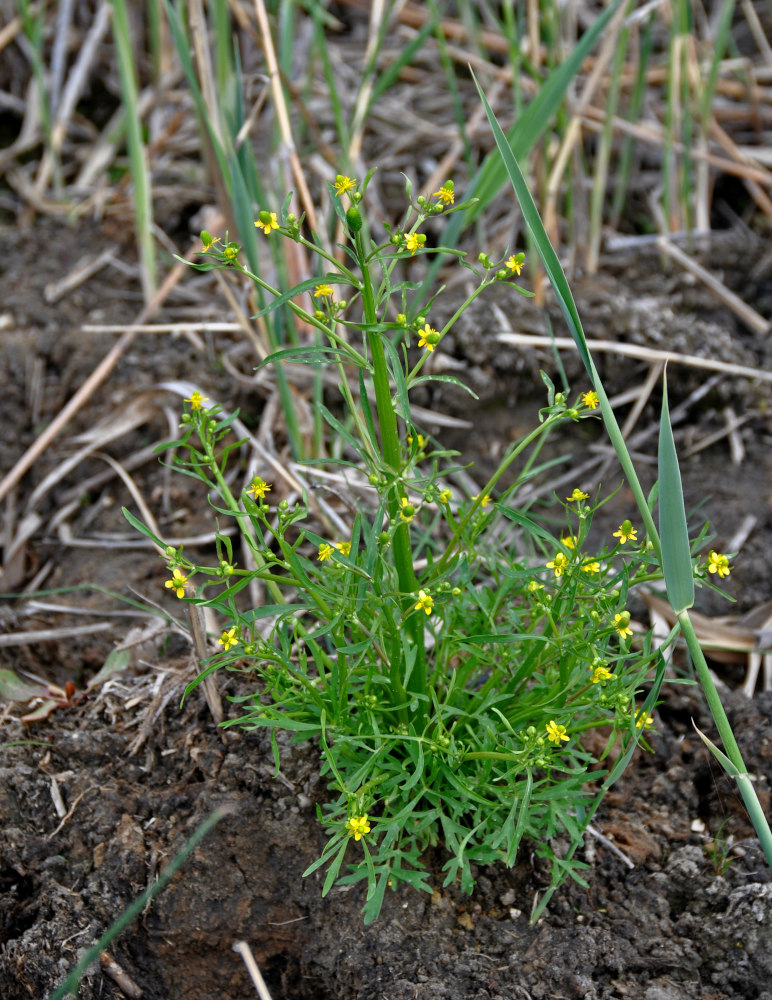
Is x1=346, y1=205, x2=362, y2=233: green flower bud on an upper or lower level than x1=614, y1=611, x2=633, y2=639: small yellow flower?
upper

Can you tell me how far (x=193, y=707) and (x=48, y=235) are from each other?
1946 mm

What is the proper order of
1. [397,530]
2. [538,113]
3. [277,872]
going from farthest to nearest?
[538,113] < [277,872] < [397,530]

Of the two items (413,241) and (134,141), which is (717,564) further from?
(134,141)

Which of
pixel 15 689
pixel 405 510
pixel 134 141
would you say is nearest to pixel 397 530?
pixel 405 510

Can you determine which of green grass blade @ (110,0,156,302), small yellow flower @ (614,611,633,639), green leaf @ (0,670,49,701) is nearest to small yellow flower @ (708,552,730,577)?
small yellow flower @ (614,611,633,639)

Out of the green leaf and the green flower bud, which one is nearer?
the green flower bud

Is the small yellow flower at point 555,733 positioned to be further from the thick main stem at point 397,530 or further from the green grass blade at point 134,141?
the green grass blade at point 134,141

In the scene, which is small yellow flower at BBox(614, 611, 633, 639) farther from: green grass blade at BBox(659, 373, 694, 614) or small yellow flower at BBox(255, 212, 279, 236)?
small yellow flower at BBox(255, 212, 279, 236)

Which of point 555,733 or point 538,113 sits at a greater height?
point 538,113

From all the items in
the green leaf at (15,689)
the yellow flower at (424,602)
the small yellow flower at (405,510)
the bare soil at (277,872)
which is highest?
the small yellow flower at (405,510)

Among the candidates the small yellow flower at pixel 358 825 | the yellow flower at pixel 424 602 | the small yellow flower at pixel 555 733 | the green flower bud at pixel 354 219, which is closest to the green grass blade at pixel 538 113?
the green flower bud at pixel 354 219

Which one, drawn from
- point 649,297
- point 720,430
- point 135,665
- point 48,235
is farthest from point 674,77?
point 135,665

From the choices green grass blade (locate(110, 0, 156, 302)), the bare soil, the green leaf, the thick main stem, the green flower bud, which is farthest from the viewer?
green grass blade (locate(110, 0, 156, 302))

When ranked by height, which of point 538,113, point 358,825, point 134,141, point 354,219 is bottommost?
point 358,825
